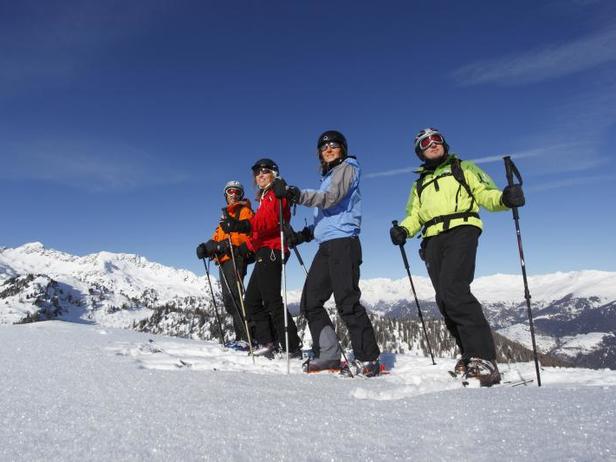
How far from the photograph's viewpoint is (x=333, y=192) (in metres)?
5.38

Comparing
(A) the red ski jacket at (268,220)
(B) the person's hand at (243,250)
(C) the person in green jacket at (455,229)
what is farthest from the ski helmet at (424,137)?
(B) the person's hand at (243,250)

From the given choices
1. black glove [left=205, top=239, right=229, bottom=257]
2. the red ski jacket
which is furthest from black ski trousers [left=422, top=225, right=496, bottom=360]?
black glove [left=205, top=239, right=229, bottom=257]

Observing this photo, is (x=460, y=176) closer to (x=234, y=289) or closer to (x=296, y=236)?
(x=296, y=236)

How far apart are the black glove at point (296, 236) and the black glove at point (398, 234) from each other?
72.2 inches

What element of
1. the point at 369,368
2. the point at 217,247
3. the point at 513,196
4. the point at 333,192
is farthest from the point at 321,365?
the point at 217,247

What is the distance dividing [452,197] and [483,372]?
214 cm

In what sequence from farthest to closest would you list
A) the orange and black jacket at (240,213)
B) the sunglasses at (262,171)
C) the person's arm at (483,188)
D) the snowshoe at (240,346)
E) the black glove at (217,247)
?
the black glove at (217,247), the snowshoe at (240,346), the orange and black jacket at (240,213), the sunglasses at (262,171), the person's arm at (483,188)

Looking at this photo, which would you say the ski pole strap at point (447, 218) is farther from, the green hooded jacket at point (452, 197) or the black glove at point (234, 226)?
the black glove at point (234, 226)

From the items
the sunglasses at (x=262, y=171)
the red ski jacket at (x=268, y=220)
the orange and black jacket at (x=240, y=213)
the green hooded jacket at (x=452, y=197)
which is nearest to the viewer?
the green hooded jacket at (x=452, y=197)

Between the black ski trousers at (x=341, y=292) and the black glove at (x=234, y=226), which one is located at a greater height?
the black glove at (x=234, y=226)

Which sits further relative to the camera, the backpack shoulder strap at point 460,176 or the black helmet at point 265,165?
the black helmet at point 265,165

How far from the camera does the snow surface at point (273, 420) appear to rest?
182 cm

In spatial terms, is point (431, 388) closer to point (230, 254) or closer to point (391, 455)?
point (391, 455)

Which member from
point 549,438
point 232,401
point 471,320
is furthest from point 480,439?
point 471,320
